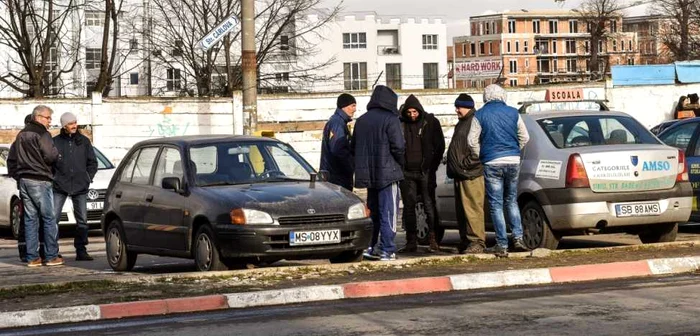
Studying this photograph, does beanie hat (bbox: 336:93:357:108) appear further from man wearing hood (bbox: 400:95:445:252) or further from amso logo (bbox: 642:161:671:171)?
amso logo (bbox: 642:161:671:171)

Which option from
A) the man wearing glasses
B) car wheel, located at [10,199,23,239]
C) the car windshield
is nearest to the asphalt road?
the car windshield

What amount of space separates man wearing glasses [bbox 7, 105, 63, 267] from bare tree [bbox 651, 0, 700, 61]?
7150 cm

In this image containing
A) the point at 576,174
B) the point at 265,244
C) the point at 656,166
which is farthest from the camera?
the point at 656,166

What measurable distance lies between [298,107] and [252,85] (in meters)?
9.12

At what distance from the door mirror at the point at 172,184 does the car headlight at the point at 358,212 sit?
1714 mm

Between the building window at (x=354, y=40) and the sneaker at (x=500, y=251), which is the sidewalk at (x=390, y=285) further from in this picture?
the building window at (x=354, y=40)

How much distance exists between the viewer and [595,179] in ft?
44.4

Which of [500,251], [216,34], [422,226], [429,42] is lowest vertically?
[500,251]

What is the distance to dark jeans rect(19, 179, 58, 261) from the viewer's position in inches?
575

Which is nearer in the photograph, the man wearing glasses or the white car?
the man wearing glasses

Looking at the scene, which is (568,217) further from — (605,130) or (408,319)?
(408,319)

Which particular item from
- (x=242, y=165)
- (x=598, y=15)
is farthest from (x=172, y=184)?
(x=598, y=15)

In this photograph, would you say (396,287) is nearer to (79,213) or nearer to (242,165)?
(242,165)

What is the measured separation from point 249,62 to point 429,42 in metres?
106
